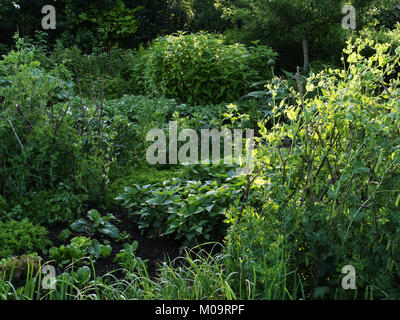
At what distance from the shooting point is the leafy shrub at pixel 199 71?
6.98 meters

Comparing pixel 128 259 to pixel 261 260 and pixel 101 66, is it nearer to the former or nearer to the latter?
pixel 261 260

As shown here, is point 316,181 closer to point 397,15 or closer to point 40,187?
point 40,187

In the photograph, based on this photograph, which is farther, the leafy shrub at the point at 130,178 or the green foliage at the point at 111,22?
the green foliage at the point at 111,22

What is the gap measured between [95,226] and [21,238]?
0.51m

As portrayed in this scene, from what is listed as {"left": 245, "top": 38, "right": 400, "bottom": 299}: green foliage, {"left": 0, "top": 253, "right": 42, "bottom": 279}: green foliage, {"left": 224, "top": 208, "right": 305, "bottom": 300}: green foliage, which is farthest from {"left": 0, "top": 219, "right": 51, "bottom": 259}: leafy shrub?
{"left": 245, "top": 38, "right": 400, "bottom": 299}: green foliage

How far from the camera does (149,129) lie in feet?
15.6

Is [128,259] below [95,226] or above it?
below

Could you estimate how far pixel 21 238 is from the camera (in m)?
2.97

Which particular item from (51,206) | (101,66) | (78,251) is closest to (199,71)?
(101,66)

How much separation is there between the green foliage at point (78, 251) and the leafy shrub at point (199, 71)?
159 inches

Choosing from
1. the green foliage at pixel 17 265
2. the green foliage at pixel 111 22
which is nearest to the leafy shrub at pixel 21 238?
the green foliage at pixel 17 265

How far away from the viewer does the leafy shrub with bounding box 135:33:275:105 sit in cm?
698

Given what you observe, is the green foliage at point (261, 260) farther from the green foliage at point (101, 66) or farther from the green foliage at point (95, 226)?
the green foliage at point (101, 66)

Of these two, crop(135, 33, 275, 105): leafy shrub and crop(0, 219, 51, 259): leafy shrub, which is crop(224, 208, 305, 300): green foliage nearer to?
crop(0, 219, 51, 259): leafy shrub
